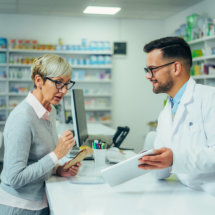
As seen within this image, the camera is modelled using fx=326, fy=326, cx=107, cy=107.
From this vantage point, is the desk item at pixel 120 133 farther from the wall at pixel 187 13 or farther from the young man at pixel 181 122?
the wall at pixel 187 13

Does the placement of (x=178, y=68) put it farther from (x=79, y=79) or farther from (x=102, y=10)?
(x=79, y=79)

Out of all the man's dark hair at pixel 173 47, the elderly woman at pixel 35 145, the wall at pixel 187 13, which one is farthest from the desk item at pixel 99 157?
the wall at pixel 187 13

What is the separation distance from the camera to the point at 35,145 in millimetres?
1656

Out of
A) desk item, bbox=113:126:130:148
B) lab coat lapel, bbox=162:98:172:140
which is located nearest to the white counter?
lab coat lapel, bbox=162:98:172:140

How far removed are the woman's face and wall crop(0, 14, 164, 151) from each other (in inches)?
210

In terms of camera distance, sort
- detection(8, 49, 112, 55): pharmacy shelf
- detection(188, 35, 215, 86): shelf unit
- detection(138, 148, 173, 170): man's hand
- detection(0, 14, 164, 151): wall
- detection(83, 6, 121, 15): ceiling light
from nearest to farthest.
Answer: detection(138, 148, 173, 170): man's hand → detection(188, 35, 215, 86): shelf unit → detection(83, 6, 121, 15): ceiling light → detection(8, 49, 112, 55): pharmacy shelf → detection(0, 14, 164, 151): wall

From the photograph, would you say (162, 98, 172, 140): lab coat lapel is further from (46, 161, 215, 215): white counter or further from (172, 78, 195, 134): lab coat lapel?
(46, 161, 215, 215): white counter

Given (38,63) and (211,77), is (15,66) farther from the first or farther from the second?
(38,63)

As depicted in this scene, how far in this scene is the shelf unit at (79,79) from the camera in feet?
21.8

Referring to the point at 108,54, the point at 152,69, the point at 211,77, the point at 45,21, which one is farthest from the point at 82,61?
the point at 152,69

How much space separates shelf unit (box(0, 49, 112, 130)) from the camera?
665 centimetres

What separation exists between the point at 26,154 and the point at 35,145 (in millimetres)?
103

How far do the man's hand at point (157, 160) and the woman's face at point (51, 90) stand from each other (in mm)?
653

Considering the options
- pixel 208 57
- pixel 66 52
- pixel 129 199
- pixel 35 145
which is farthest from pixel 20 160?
pixel 66 52
